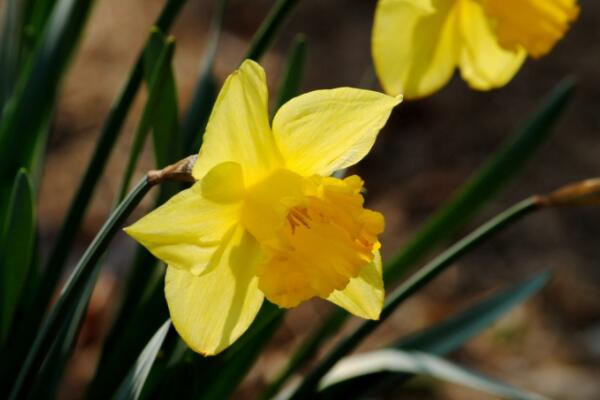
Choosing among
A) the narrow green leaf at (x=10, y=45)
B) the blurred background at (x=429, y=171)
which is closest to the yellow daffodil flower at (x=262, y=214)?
the narrow green leaf at (x=10, y=45)

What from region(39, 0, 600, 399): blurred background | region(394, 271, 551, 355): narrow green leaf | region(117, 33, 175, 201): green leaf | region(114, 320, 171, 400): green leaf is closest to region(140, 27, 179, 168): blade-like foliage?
region(117, 33, 175, 201): green leaf

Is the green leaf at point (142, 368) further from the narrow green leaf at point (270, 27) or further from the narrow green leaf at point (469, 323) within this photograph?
the narrow green leaf at point (469, 323)

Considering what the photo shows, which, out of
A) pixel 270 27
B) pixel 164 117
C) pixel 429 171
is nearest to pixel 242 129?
pixel 164 117

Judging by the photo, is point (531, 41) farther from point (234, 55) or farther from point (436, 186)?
point (234, 55)

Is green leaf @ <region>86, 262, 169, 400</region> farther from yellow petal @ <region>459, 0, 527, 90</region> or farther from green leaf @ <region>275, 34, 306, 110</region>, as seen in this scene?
yellow petal @ <region>459, 0, 527, 90</region>

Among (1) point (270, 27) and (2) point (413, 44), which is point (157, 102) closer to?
(1) point (270, 27)

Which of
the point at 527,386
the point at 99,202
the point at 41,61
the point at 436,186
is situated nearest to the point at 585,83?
the point at 436,186
